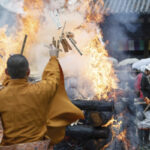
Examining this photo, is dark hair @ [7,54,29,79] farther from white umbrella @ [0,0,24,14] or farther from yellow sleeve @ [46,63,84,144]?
white umbrella @ [0,0,24,14]

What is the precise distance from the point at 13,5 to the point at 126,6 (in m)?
5.58

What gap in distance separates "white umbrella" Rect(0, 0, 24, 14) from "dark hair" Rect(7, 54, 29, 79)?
5198mm

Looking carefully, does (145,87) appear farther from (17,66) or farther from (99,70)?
(17,66)

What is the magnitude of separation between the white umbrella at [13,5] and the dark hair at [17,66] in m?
5.20

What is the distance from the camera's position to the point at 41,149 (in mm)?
3305

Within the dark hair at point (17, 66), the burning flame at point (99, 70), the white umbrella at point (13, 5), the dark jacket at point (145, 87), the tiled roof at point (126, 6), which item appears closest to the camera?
the dark hair at point (17, 66)

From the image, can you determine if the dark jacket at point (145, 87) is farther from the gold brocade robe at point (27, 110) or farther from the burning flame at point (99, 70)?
the gold brocade robe at point (27, 110)

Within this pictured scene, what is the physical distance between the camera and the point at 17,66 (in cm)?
317

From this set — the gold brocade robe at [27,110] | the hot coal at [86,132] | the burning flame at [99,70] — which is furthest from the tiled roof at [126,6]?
the gold brocade robe at [27,110]

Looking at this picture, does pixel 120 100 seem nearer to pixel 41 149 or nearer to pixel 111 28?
pixel 41 149

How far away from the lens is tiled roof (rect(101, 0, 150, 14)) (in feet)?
39.6

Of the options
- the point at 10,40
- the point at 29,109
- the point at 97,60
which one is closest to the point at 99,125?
the point at 97,60

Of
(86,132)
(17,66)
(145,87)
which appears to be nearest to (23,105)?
(17,66)

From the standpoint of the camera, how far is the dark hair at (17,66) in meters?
3.17
